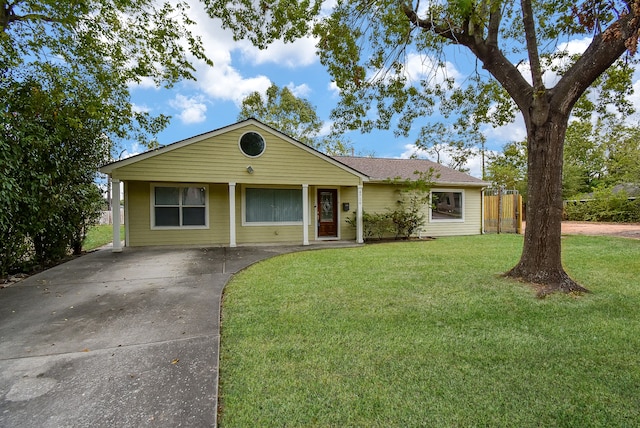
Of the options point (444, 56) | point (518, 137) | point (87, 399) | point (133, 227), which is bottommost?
point (87, 399)

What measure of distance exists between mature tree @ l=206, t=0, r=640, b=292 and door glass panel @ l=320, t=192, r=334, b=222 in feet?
12.6

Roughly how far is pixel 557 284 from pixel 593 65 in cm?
335

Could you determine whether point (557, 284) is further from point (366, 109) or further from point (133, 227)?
point (133, 227)

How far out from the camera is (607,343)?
3.04 metres

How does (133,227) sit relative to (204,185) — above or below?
below

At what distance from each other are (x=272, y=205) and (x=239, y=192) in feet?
4.07

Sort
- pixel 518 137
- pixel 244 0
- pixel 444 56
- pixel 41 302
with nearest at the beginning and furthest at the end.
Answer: pixel 41 302 → pixel 244 0 → pixel 444 56 → pixel 518 137

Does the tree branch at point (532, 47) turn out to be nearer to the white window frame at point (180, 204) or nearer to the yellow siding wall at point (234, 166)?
the yellow siding wall at point (234, 166)

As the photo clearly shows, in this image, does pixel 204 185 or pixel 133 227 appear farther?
pixel 204 185

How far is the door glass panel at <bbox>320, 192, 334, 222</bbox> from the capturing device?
11.9 metres

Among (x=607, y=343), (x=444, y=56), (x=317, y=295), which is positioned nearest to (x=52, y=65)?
(x=317, y=295)

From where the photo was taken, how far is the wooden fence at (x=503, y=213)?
14055 millimetres

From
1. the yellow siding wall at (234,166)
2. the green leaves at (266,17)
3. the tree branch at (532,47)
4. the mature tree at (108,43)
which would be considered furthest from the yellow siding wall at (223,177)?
the tree branch at (532,47)

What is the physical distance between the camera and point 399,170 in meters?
14.3
